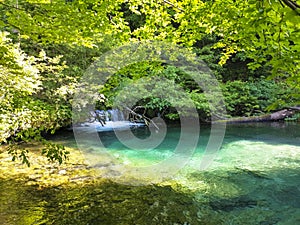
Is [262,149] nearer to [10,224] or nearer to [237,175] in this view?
[237,175]

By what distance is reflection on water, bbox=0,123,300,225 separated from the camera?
3328mm

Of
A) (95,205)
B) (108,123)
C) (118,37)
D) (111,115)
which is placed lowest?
(95,205)

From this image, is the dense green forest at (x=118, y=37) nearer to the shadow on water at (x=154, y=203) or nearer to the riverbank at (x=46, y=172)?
the riverbank at (x=46, y=172)

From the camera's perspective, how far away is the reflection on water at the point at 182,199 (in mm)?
3328

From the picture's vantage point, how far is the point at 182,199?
12.8 feet

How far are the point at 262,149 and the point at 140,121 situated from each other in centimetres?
628

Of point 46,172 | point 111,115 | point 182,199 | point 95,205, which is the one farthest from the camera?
point 111,115

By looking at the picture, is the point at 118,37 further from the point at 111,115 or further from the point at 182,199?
the point at 111,115

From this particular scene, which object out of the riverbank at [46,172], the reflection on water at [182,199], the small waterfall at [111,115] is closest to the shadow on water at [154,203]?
the reflection on water at [182,199]

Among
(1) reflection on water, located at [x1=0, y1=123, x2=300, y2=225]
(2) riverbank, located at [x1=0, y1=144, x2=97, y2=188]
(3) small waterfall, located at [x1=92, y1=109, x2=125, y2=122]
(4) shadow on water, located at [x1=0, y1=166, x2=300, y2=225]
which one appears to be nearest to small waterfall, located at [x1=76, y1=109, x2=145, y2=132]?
(3) small waterfall, located at [x1=92, y1=109, x2=125, y2=122]

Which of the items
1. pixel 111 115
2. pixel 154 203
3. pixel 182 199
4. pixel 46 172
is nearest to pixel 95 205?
pixel 154 203

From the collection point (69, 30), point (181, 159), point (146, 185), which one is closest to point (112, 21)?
point (69, 30)

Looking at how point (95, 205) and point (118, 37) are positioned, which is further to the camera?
point (118, 37)

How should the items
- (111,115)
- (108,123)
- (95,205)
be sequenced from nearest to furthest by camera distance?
(95,205), (111,115), (108,123)
